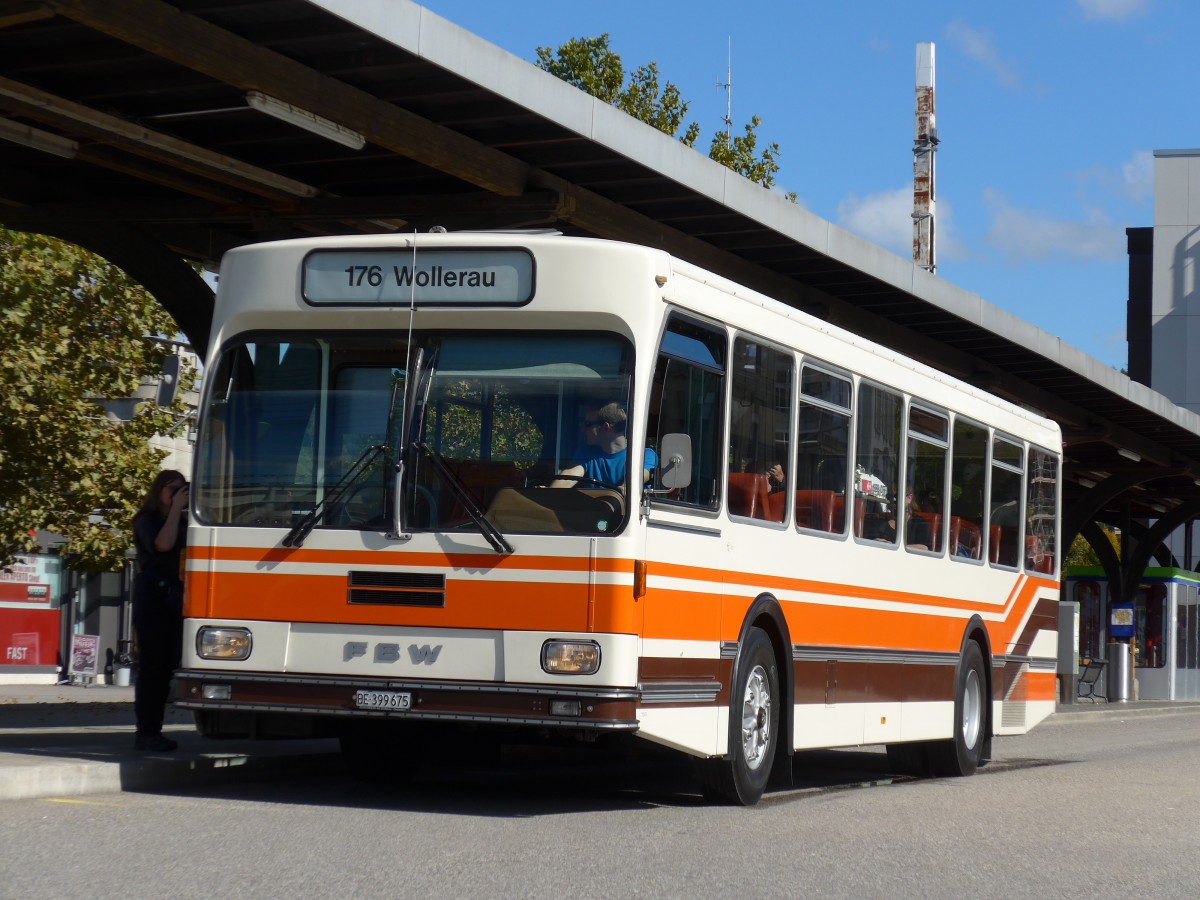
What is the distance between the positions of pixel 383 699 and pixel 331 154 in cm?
661

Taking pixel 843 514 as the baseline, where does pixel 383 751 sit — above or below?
below

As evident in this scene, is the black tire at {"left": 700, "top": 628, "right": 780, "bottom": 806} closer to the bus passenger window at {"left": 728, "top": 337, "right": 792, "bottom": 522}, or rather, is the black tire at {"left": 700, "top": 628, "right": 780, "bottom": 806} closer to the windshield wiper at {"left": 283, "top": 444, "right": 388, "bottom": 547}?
the bus passenger window at {"left": 728, "top": 337, "right": 792, "bottom": 522}

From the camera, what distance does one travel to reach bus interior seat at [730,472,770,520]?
1031 cm

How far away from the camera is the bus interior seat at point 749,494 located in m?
10.3

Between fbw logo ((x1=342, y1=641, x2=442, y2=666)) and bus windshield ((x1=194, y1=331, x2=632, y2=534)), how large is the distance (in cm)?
60

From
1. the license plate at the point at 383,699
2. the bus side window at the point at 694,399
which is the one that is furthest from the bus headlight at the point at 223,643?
the bus side window at the point at 694,399

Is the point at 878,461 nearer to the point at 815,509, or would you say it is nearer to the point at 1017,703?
the point at 815,509

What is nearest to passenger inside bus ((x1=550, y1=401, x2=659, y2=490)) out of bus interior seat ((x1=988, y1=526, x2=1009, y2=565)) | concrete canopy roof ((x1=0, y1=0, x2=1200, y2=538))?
concrete canopy roof ((x1=0, y1=0, x2=1200, y2=538))

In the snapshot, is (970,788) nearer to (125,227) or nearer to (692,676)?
(692,676)

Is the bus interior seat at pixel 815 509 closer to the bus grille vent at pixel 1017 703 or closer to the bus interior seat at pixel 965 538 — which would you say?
the bus interior seat at pixel 965 538

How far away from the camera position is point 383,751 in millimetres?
11250

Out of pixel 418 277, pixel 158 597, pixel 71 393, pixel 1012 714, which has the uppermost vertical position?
pixel 71 393

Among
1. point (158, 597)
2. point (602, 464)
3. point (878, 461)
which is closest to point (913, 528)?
point (878, 461)

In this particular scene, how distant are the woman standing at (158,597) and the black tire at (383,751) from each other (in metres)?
1.16
